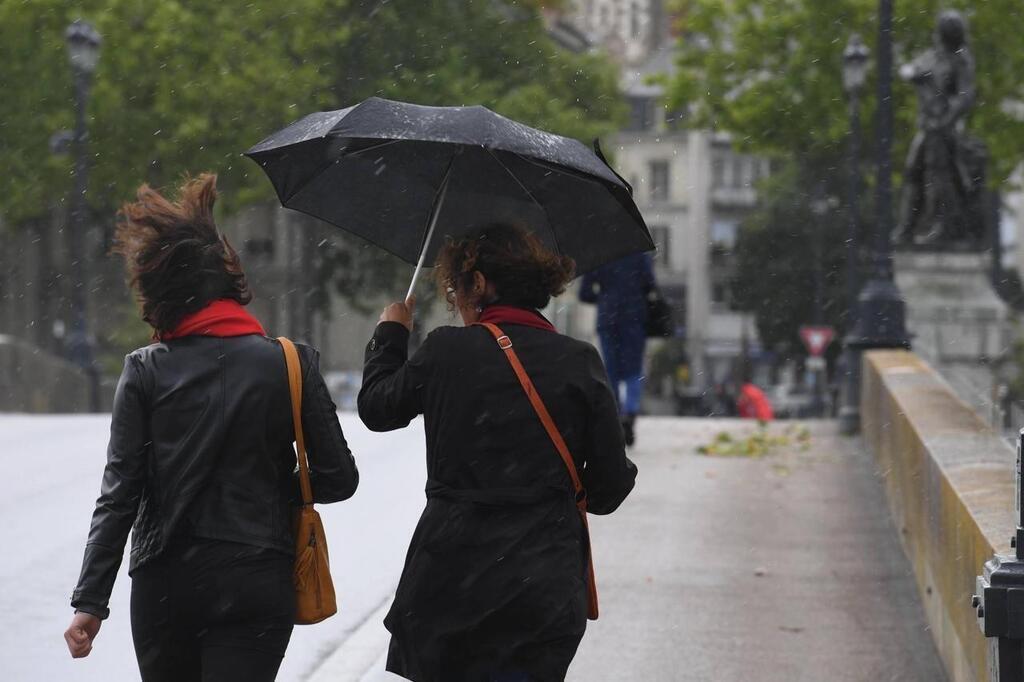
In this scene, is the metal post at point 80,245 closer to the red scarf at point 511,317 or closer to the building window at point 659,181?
the red scarf at point 511,317

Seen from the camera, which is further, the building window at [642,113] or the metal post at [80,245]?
the building window at [642,113]

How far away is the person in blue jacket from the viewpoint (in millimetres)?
12250

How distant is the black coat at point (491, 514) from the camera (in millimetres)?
3783

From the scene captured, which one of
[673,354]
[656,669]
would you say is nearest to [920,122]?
[656,669]

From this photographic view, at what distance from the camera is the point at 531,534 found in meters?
3.81

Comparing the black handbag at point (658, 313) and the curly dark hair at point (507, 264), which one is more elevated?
the curly dark hair at point (507, 264)

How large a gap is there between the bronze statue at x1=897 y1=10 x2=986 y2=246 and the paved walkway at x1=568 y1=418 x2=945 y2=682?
5828 mm

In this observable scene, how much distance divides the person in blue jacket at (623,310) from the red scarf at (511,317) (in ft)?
26.7

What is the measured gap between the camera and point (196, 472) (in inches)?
146

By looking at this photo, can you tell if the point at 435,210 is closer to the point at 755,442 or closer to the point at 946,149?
the point at 755,442

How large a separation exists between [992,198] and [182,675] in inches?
1551

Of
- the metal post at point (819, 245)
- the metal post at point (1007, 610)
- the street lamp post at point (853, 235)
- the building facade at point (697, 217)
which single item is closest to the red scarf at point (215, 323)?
the metal post at point (1007, 610)

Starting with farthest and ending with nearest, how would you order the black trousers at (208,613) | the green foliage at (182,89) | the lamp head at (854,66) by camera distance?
the green foliage at (182,89) < the lamp head at (854,66) < the black trousers at (208,613)

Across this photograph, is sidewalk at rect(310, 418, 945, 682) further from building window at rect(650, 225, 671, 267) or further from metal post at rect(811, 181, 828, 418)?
building window at rect(650, 225, 671, 267)
